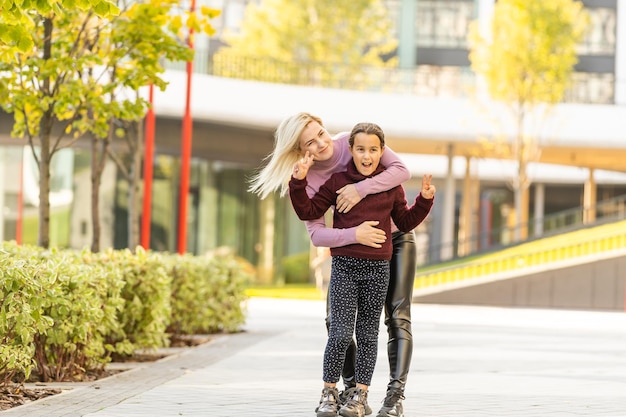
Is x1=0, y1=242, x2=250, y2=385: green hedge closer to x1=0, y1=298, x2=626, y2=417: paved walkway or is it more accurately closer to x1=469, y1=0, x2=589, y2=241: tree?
x1=0, y1=298, x2=626, y2=417: paved walkway

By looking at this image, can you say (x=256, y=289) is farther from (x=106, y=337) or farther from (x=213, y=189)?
(x=106, y=337)

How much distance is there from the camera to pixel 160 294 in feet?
38.8

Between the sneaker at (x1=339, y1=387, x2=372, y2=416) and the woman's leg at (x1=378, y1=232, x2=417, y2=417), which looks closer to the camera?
the sneaker at (x1=339, y1=387, x2=372, y2=416)

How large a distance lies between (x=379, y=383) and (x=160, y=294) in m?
2.68

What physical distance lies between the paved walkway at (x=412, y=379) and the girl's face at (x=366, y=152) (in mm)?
1604

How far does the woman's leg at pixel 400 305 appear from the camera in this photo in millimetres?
7547

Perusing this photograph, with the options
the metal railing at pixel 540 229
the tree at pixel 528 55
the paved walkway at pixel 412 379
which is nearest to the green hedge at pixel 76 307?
the paved walkway at pixel 412 379

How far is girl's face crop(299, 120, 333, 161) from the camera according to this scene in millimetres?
7215

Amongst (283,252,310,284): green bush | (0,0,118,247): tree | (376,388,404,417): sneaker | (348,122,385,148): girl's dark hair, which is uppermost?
(0,0,118,247): tree

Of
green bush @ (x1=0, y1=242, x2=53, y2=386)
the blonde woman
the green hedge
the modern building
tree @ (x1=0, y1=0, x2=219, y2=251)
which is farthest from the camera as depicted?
the modern building

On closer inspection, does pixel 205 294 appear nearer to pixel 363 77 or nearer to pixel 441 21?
pixel 363 77

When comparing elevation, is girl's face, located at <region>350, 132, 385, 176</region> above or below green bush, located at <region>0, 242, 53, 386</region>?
above

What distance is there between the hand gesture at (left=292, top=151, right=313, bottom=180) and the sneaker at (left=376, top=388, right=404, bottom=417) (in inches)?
56.9

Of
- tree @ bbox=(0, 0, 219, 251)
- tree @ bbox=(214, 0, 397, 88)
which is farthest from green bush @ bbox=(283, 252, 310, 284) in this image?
tree @ bbox=(0, 0, 219, 251)
